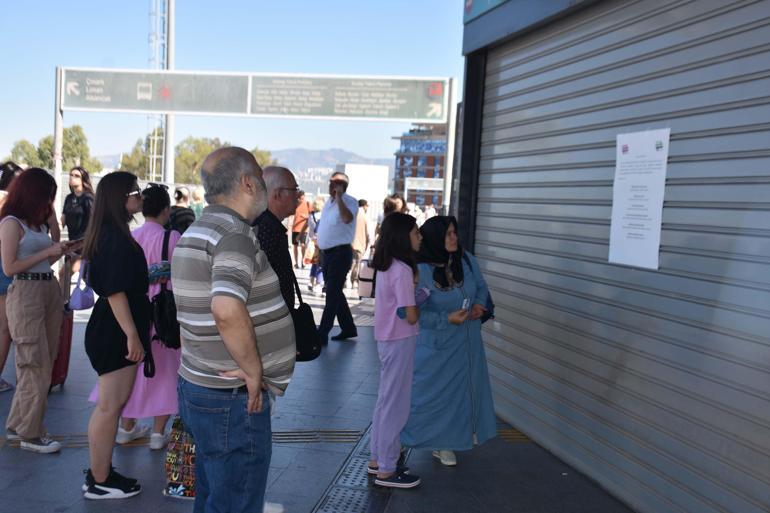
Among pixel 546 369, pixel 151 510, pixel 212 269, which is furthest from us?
pixel 546 369

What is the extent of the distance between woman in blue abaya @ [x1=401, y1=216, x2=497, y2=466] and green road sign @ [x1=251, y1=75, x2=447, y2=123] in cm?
1740

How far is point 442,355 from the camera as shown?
4629mm

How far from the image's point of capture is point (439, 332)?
4.62m

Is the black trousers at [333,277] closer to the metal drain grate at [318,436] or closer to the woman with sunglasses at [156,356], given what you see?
the metal drain grate at [318,436]

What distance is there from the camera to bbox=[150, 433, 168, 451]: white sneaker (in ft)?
15.8

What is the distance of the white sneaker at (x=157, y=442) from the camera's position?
190 inches

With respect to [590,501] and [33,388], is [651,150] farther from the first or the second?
[33,388]

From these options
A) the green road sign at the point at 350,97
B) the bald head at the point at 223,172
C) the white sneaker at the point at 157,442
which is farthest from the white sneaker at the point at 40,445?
the green road sign at the point at 350,97

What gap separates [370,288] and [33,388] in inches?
127

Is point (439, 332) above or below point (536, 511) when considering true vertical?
above

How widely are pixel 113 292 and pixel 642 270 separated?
3008 millimetres

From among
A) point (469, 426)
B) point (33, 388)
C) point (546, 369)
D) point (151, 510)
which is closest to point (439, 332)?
point (469, 426)

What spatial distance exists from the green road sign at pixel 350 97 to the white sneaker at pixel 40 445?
18048mm

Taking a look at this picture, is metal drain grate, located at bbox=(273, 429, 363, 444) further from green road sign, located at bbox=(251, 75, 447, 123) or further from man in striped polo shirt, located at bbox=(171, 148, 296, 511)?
green road sign, located at bbox=(251, 75, 447, 123)
